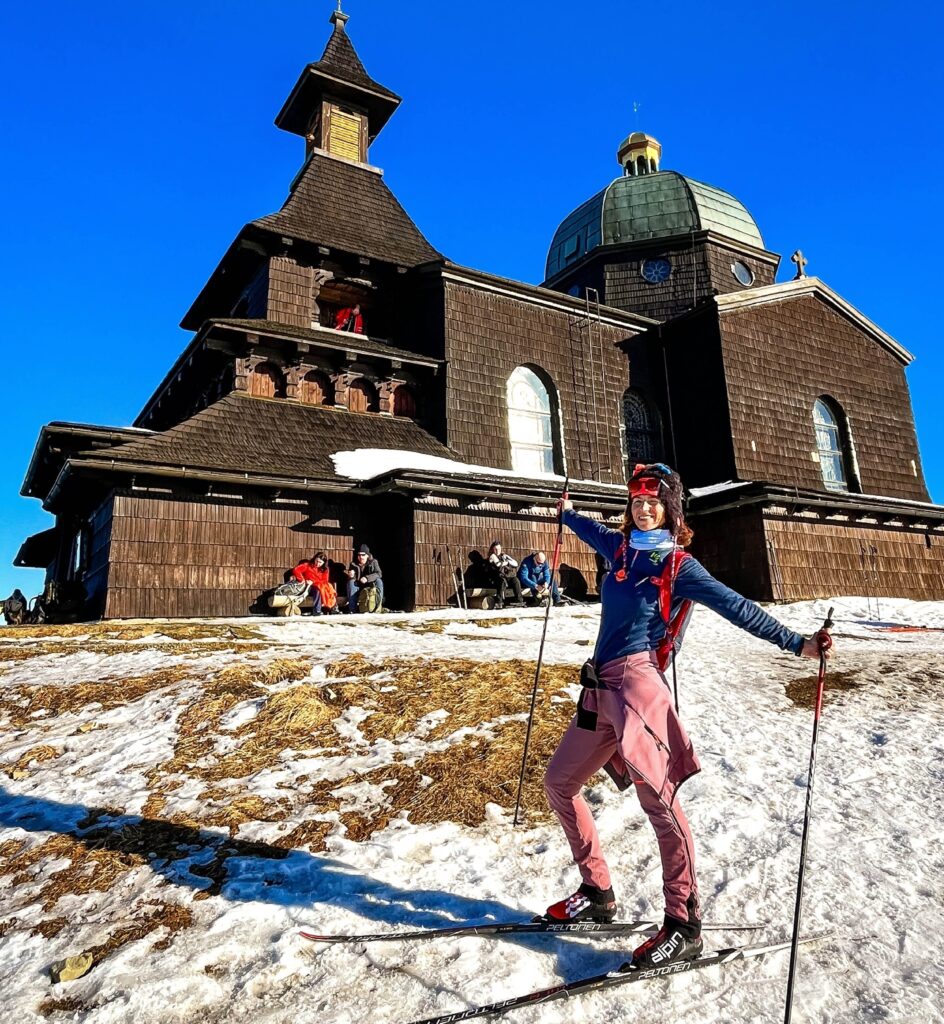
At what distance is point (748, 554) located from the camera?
1816 centimetres

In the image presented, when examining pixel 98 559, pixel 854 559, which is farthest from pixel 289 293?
pixel 854 559

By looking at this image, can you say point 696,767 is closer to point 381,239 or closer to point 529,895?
point 529,895

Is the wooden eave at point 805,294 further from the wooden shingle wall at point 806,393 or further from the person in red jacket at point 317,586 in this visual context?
the person in red jacket at point 317,586

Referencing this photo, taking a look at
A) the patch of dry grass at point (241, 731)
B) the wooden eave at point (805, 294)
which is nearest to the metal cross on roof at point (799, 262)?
the wooden eave at point (805, 294)

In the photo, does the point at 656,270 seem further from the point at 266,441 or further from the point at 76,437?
the point at 76,437

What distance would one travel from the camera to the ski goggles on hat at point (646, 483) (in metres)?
3.74

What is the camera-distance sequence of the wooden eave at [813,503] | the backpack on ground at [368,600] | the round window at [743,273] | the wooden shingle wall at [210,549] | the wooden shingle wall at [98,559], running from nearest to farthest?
the wooden shingle wall at [210,549], the wooden shingle wall at [98,559], the backpack on ground at [368,600], the wooden eave at [813,503], the round window at [743,273]

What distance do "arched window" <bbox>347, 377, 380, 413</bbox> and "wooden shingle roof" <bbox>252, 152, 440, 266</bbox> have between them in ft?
→ 13.5

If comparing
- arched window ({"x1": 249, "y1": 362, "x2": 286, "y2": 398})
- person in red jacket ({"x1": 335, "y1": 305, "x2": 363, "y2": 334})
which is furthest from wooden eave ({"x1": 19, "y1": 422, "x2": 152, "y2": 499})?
person in red jacket ({"x1": 335, "y1": 305, "x2": 363, "y2": 334})

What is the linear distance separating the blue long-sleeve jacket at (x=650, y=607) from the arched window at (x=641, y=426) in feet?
65.2

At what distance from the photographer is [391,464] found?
16.9m

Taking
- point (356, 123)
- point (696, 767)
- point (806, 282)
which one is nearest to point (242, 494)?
point (696, 767)

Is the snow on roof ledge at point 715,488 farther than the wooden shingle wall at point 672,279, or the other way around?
the wooden shingle wall at point 672,279

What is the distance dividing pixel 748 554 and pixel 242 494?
39.8 feet
